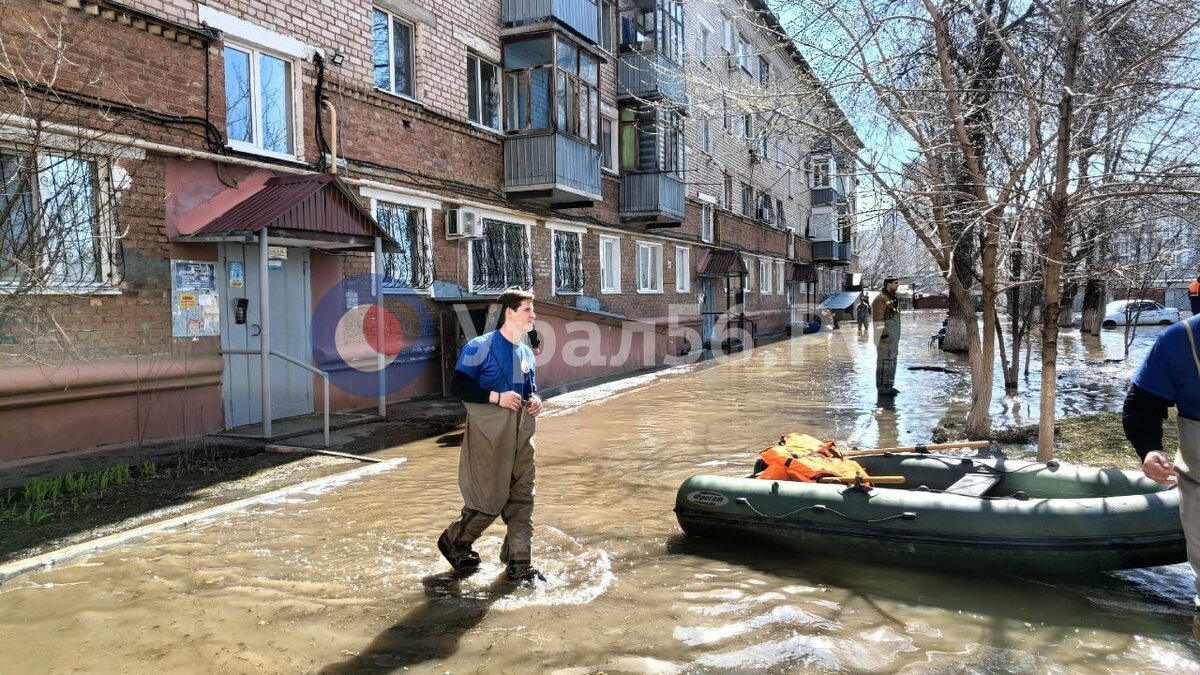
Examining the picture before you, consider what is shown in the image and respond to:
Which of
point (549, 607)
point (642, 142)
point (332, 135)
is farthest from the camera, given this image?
point (642, 142)

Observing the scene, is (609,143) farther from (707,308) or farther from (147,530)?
(147,530)

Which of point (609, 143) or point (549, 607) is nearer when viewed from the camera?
point (549, 607)

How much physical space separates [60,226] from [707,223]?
60.0ft

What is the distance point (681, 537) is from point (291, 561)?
2488mm

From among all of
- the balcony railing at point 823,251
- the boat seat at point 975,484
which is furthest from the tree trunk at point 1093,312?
the boat seat at point 975,484

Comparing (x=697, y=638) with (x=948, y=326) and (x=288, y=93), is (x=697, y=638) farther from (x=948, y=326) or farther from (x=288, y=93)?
(x=948, y=326)

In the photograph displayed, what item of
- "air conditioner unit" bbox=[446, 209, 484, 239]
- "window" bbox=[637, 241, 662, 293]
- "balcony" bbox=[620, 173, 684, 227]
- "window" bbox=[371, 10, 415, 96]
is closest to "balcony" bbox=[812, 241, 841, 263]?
"window" bbox=[637, 241, 662, 293]

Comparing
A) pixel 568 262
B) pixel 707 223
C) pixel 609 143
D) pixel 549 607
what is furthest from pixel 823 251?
pixel 549 607

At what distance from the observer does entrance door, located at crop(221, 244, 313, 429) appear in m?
8.29

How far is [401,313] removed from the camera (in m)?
10.7

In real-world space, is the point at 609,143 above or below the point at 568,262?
above

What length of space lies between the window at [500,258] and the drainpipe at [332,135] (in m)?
3.11

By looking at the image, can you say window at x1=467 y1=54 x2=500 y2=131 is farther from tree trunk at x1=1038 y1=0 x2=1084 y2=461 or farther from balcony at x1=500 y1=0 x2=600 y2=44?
tree trunk at x1=1038 y1=0 x2=1084 y2=461

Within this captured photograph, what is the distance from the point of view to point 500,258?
13.1 metres
